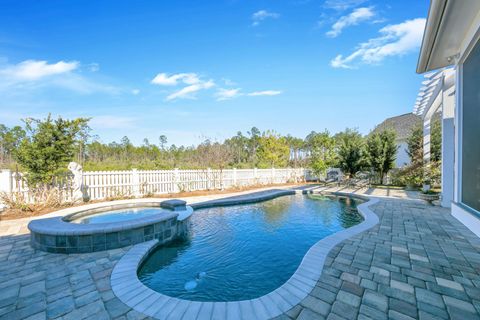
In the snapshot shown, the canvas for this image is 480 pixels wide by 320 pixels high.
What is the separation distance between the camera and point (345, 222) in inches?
239

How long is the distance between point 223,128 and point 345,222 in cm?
1277

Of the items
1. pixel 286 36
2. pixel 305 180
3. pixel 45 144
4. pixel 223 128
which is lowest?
pixel 305 180

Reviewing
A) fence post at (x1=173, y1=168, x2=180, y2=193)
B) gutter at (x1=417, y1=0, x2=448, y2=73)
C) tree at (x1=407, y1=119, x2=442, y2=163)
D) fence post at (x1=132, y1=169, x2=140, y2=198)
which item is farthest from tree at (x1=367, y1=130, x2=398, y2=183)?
fence post at (x1=132, y1=169, x2=140, y2=198)

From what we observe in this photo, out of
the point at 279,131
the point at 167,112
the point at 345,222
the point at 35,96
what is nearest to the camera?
the point at 345,222

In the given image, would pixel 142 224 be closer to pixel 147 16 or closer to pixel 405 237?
pixel 405 237

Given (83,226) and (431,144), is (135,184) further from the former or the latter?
(431,144)

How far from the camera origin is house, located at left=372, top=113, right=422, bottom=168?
61.3 ft

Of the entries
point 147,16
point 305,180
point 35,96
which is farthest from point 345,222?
point 35,96

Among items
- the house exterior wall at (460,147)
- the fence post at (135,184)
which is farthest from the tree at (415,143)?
the fence post at (135,184)

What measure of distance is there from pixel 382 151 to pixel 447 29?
469 inches

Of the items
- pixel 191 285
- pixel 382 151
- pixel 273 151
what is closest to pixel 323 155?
pixel 382 151

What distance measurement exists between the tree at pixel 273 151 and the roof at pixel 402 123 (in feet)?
29.0

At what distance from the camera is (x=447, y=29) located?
3.07m

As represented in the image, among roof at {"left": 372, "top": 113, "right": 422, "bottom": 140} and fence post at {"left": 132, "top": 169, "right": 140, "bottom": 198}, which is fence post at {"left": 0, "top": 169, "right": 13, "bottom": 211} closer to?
fence post at {"left": 132, "top": 169, "right": 140, "bottom": 198}
